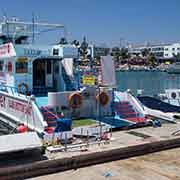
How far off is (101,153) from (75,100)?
3796mm

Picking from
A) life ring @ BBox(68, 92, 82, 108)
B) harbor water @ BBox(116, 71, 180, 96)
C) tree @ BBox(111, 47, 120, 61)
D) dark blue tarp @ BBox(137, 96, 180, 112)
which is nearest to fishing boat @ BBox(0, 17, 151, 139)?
life ring @ BBox(68, 92, 82, 108)

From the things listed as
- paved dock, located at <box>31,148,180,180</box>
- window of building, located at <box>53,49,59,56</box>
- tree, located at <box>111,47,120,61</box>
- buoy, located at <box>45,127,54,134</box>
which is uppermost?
tree, located at <box>111,47,120,61</box>

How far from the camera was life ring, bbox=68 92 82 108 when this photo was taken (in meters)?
12.5

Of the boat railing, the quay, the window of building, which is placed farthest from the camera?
the window of building

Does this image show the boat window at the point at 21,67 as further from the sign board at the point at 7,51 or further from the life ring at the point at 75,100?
the life ring at the point at 75,100

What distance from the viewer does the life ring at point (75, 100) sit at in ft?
41.0

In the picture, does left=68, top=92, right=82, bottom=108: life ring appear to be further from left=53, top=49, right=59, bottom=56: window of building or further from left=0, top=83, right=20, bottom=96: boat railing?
left=53, top=49, right=59, bottom=56: window of building

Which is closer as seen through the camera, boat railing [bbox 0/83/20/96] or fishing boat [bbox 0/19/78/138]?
fishing boat [bbox 0/19/78/138]

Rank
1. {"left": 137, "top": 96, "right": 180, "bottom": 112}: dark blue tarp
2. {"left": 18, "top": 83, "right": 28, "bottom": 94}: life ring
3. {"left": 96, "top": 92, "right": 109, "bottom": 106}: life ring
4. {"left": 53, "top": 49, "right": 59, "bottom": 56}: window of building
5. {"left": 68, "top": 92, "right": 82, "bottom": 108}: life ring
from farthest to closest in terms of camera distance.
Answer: {"left": 137, "top": 96, "right": 180, "bottom": 112}: dark blue tarp < {"left": 53, "top": 49, "right": 59, "bottom": 56}: window of building < {"left": 18, "top": 83, "right": 28, "bottom": 94}: life ring < {"left": 96, "top": 92, "right": 109, "bottom": 106}: life ring < {"left": 68, "top": 92, "right": 82, "bottom": 108}: life ring

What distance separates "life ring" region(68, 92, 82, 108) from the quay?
1.91 meters

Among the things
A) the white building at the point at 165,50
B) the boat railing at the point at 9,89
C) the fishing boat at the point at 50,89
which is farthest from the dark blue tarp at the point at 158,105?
the white building at the point at 165,50

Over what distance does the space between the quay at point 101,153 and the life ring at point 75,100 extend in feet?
6.27

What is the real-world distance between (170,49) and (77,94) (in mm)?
155407

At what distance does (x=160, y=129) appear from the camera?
1295cm
